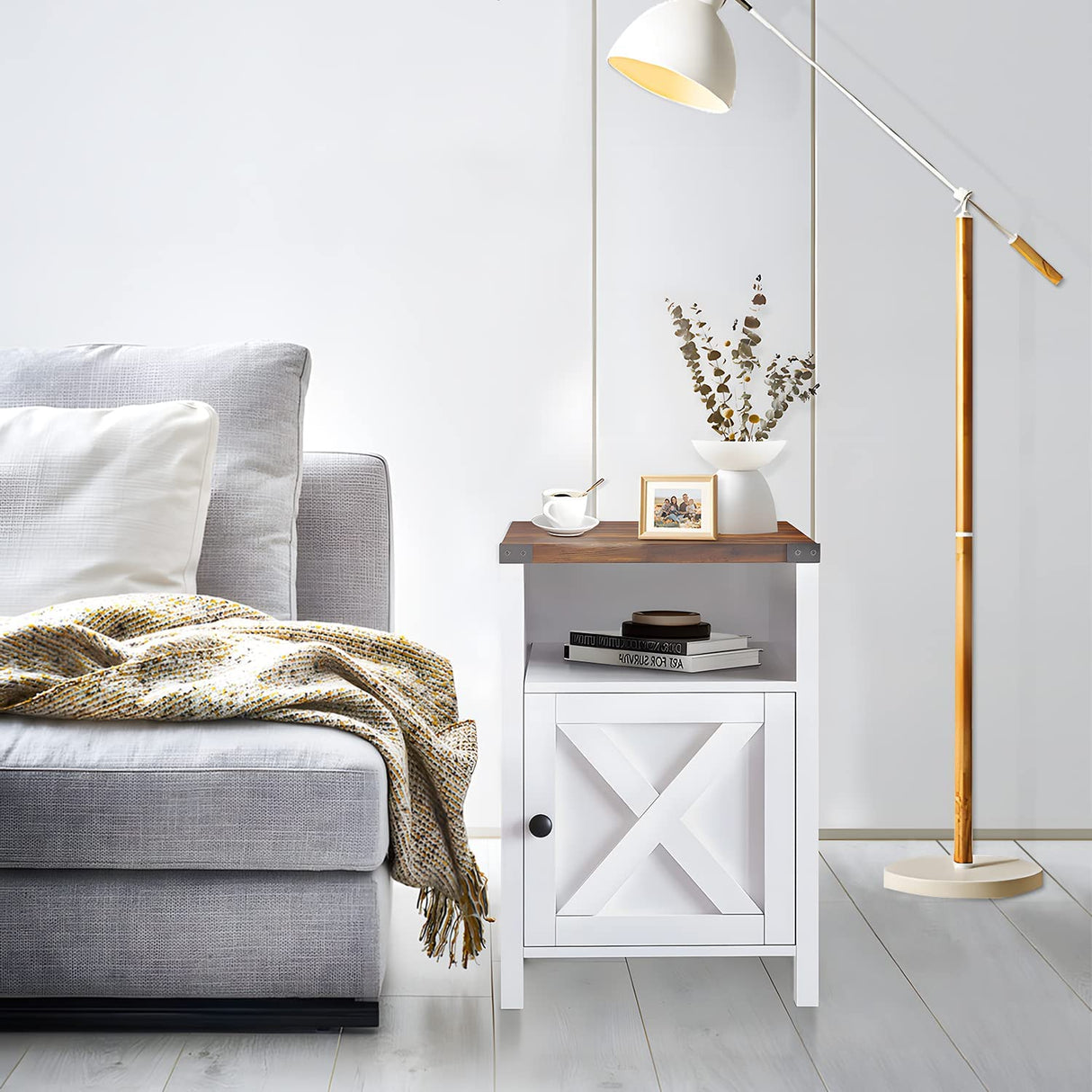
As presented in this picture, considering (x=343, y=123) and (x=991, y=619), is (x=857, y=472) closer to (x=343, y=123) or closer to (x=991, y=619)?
(x=991, y=619)

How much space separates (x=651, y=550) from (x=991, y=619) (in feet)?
3.71

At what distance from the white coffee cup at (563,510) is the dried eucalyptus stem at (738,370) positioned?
0.58 m

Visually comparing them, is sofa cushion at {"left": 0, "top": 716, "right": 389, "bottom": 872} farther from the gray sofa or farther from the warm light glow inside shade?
the warm light glow inside shade

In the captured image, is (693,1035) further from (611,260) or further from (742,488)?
(611,260)

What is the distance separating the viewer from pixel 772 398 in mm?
2502

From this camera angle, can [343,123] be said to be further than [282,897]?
Yes

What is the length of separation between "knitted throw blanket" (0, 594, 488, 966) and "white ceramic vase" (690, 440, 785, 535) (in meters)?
0.60

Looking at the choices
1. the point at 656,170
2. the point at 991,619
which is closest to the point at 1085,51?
the point at 656,170

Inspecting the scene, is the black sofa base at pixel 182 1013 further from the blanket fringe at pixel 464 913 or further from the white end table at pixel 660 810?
the white end table at pixel 660 810

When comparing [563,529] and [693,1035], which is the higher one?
[563,529]

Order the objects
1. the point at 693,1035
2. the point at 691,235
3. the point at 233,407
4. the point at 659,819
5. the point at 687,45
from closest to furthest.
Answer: the point at 693,1035 → the point at 659,819 → the point at 687,45 → the point at 233,407 → the point at 691,235

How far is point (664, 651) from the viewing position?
1878 millimetres

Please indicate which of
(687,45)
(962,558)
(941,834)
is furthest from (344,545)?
(941,834)

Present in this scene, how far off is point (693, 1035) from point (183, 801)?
2.56ft
